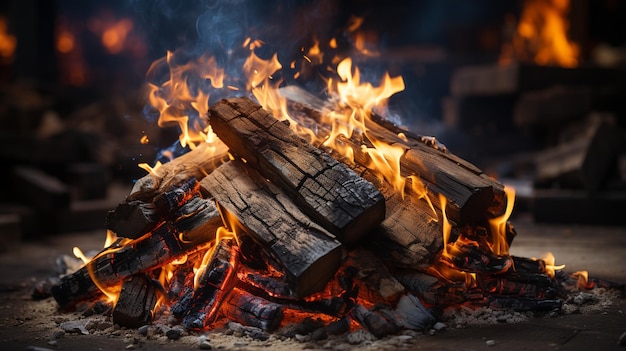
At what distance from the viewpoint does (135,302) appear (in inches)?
170

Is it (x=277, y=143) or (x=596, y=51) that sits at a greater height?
(x=596, y=51)

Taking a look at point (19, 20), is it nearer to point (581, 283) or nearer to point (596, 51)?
point (596, 51)

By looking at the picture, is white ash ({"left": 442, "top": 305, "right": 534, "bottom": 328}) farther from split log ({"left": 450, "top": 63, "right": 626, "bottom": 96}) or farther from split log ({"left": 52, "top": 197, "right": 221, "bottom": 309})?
split log ({"left": 450, "top": 63, "right": 626, "bottom": 96})

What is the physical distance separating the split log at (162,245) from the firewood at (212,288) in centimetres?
20

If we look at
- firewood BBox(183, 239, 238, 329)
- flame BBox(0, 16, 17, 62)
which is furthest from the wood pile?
flame BBox(0, 16, 17, 62)

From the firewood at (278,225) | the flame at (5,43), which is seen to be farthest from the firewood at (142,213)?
the flame at (5,43)

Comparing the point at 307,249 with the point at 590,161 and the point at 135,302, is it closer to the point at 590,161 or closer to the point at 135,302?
the point at 135,302

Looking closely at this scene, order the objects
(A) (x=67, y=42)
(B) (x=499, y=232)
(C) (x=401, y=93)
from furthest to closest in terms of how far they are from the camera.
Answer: (A) (x=67, y=42)
(C) (x=401, y=93)
(B) (x=499, y=232)

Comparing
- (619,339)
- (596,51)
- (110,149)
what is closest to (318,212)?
(619,339)

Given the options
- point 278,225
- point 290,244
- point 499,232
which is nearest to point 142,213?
point 278,225

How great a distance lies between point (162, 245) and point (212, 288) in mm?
506

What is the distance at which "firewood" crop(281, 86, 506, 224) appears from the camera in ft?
15.0

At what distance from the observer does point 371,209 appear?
4.13 meters

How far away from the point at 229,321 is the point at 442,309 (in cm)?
130
